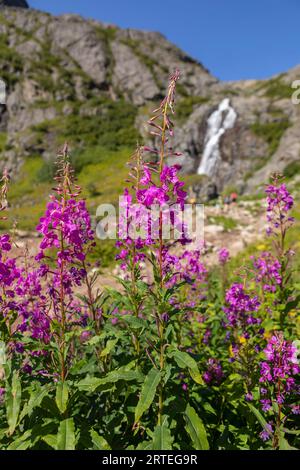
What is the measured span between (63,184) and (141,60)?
51.4 meters

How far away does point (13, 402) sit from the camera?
251 cm

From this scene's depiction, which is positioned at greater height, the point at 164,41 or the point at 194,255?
the point at 164,41

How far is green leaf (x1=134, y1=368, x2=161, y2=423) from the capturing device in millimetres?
2328

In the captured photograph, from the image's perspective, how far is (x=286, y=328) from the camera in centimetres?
457

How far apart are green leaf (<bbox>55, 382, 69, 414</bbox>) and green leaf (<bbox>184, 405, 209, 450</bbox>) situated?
90cm

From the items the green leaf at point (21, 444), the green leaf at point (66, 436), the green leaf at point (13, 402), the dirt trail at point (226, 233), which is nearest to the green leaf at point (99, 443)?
the green leaf at point (66, 436)

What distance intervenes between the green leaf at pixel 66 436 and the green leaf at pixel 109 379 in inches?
10.5

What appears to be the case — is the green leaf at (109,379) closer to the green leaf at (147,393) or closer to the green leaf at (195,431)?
the green leaf at (147,393)

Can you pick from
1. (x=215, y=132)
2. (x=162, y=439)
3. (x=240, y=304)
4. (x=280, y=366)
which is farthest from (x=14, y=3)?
(x=162, y=439)

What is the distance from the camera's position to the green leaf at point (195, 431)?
2438 millimetres

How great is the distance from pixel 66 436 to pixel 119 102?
4623 cm
